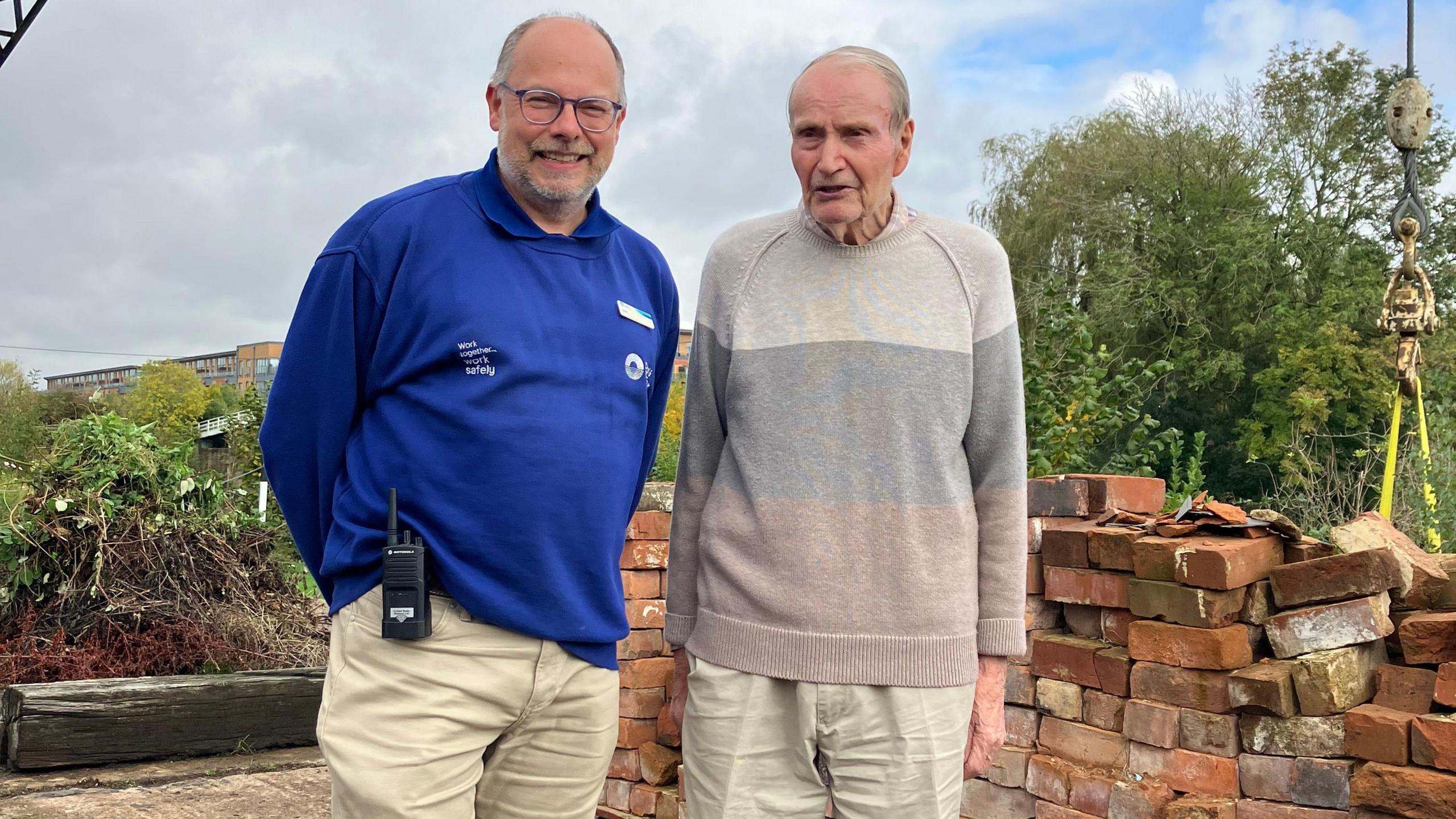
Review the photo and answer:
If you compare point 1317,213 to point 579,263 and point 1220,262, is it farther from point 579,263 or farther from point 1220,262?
point 579,263

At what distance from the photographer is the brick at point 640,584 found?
12.1 ft

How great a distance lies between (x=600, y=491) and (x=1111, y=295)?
22.8 m

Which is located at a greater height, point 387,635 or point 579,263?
point 579,263

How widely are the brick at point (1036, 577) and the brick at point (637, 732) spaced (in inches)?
50.3

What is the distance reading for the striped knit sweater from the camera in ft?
6.40

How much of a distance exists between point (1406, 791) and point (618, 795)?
90.4 inches

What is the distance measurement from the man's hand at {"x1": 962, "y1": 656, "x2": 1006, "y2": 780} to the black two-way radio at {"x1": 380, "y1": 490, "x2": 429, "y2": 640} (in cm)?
96

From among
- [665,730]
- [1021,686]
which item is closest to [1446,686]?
[1021,686]

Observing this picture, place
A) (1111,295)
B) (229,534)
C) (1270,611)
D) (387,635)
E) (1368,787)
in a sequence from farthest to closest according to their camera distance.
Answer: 1. (1111,295)
2. (229,534)
3. (1270,611)
4. (1368,787)
5. (387,635)

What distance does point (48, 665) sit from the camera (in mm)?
4805

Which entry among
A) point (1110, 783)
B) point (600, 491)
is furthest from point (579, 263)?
point (1110, 783)

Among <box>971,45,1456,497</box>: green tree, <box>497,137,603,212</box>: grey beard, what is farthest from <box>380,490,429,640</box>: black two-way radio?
<box>971,45,1456,497</box>: green tree

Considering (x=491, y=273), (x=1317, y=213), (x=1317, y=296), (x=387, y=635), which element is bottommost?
(x=387, y=635)

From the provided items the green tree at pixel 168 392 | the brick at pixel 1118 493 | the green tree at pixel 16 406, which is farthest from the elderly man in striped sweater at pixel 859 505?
the green tree at pixel 168 392
